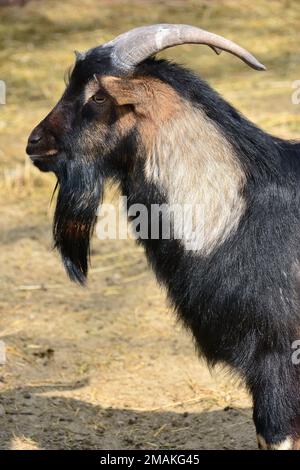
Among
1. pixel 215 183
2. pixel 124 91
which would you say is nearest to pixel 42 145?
pixel 124 91

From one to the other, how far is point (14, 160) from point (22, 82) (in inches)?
92.9

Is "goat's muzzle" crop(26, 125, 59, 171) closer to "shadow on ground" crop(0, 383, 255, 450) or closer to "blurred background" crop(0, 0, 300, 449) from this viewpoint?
"blurred background" crop(0, 0, 300, 449)

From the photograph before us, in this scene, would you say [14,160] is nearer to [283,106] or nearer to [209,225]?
[283,106]

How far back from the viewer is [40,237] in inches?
341

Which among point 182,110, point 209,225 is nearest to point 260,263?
point 209,225

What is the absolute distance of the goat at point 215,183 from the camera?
484 centimetres

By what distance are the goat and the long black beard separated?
61 millimetres

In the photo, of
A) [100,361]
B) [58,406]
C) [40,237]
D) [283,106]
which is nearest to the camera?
[58,406]

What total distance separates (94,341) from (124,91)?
2596 millimetres

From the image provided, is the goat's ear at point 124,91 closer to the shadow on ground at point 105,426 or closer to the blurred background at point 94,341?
the blurred background at point 94,341

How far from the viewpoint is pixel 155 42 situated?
16.0 ft

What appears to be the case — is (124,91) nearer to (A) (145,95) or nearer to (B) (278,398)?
(A) (145,95)

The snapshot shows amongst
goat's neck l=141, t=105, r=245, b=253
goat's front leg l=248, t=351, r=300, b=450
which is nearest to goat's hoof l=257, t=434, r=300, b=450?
goat's front leg l=248, t=351, r=300, b=450

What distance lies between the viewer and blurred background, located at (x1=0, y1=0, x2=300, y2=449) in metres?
6.06
